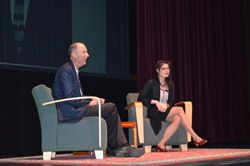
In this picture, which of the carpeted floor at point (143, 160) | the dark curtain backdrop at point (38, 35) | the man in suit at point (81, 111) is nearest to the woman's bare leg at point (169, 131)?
the carpeted floor at point (143, 160)

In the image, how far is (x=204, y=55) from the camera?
23.4 feet

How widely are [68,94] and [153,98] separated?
59.8 inches

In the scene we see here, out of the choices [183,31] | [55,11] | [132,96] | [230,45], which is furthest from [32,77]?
[230,45]

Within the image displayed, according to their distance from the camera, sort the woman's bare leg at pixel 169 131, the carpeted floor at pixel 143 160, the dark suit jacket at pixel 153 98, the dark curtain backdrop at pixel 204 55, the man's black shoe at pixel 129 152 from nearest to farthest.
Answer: the carpeted floor at pixel 143 160, the man's black shoe at pixel 129 152, the woman's bare leg at pixel 169 131, the dark suit jacket at pixel 153 98, the dark curtain backdrop at pixel 204 55

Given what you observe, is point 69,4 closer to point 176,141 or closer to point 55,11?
point 55,11

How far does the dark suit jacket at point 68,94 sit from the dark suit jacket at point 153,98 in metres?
1.19

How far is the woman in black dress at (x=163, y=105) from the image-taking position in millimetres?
4469

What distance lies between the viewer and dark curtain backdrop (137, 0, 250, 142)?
625 centimetres

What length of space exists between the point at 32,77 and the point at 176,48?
2.86 meters

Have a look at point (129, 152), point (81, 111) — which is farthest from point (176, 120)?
point (81, 111)

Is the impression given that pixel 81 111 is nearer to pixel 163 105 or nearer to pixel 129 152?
pixel 129 152

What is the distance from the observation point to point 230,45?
25.3ft

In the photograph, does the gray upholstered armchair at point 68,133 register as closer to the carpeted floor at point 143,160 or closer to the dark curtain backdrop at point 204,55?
the carpeted floor at point 143,160

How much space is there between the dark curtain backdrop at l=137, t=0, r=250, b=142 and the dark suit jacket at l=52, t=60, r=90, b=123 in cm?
240
